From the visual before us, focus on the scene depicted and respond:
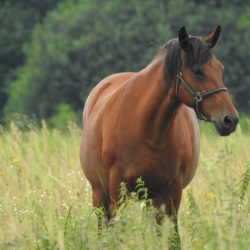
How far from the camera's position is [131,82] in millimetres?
9414

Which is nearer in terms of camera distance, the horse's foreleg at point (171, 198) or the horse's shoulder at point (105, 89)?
the horse's foreleg at point (171, 198)

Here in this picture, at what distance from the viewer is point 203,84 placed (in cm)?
874

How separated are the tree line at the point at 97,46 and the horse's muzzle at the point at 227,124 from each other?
39.7m

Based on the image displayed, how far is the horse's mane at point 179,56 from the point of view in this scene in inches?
345

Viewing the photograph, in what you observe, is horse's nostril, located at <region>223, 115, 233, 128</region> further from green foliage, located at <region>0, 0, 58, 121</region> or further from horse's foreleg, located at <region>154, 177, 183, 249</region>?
green foliage, located at <region>0, 0, 58, 121</region>

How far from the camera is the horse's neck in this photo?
9109 millimetres

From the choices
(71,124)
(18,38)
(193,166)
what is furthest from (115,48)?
(193,166)

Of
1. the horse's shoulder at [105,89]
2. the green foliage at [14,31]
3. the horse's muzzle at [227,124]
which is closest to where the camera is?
the horse's muzzle at [227,124]

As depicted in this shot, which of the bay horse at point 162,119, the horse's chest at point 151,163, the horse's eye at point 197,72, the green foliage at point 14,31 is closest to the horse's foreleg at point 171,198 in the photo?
the bay horse at point 162,119

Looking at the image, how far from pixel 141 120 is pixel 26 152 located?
4472 millimetres

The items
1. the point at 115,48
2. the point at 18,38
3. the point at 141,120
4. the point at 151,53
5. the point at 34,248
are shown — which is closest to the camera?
the point at 34,248

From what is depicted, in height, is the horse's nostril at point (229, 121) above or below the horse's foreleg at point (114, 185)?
above

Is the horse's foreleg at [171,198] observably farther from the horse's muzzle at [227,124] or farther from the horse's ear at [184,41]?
the horse's ear at [184,41]

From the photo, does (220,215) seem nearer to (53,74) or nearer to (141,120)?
(141,120)
